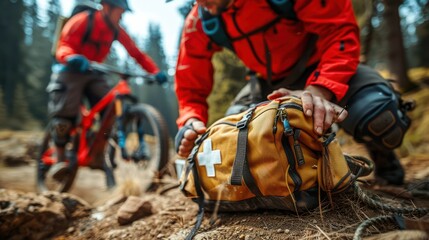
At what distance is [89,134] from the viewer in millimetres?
3803

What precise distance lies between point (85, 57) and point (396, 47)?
20.7ft

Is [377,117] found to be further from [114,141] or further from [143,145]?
[114,141]

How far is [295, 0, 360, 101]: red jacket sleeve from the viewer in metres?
1.33

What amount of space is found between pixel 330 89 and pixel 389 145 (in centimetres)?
67

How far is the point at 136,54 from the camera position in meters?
3.94

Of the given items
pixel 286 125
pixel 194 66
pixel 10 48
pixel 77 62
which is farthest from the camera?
pixel 10 48

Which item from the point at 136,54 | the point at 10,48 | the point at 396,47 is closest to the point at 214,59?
the point at 136,54

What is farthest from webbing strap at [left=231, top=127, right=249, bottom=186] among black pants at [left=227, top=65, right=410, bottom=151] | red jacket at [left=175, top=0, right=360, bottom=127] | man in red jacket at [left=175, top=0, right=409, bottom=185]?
black pants at [left=227, top=65, right=410, bottom=151]

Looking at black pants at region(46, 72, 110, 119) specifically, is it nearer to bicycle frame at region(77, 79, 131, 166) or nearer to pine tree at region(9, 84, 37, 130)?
bicycle frame at region(77, 79, 131, 166)

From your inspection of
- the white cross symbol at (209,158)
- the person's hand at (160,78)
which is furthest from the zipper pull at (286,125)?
the person's hand at (160,78)

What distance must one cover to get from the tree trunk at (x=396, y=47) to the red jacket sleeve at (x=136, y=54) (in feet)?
16.6

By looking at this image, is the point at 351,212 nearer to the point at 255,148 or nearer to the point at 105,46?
the point at 255,148

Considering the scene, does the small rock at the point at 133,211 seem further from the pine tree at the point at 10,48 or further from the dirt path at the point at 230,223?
the pine tree at the point at 10,48

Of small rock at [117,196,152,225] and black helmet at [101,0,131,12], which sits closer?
small rock at [117,196,152,225]
